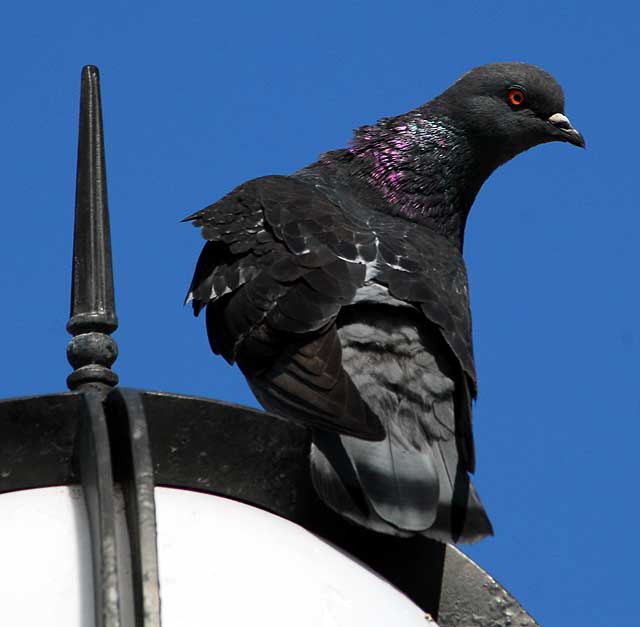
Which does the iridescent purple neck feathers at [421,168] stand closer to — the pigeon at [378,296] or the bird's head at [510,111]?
the pigeon at [378,296]

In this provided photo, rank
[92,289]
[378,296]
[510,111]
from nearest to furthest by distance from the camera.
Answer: [92,289] < [378,296] < [510,111]

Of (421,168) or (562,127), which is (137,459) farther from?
(562,127)

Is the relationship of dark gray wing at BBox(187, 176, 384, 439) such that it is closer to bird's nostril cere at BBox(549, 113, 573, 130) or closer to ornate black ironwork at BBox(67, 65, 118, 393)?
ornate black ironwork at BBox(67, 65, 118, 393)

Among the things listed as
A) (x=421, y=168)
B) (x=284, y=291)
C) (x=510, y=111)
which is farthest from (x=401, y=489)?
(x=510, y=111)

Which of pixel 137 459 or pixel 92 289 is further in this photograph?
pixel 92 289

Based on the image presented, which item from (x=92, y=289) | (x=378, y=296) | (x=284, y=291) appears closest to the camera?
(x=92, y=289)

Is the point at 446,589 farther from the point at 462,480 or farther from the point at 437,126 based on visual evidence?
the point at 437,126

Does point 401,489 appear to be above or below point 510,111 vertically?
below

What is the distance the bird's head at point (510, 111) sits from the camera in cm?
1026

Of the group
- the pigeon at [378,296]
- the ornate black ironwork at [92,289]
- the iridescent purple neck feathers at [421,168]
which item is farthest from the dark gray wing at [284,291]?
the ornate black ironwork at [92,289]

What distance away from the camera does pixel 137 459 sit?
3.43 m

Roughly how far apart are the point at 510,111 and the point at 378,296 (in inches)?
156

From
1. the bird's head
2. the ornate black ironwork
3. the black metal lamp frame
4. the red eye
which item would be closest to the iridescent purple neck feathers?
the bird's head

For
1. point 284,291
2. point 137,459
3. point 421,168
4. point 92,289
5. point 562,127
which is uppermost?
point 562,127
